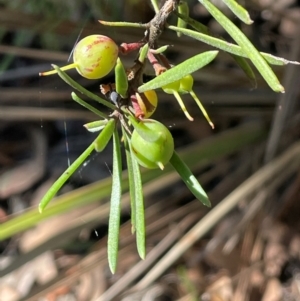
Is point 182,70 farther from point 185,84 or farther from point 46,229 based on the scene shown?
point 46,229

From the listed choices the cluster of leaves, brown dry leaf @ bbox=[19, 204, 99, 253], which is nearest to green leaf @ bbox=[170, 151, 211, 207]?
the cluster of leaves

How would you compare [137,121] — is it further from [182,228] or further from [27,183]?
[27,183]

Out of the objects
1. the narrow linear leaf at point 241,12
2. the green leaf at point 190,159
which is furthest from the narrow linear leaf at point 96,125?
the green leaf at point 190,159

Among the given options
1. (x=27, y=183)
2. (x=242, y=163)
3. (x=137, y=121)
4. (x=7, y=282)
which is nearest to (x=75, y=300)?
(x=7, y=282)

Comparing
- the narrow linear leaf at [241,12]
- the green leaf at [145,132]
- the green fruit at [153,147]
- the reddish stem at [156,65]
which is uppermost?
the narrow linear leaf at [241,12]

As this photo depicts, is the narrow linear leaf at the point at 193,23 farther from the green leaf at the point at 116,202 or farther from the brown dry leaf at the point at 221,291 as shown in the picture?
the brown dry leaf at the point at 221,291

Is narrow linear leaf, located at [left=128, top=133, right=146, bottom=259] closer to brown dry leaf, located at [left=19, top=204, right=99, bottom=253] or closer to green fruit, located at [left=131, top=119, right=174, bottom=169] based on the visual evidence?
green fruit, located at [left=131, top=119, right=174, bottom=169]

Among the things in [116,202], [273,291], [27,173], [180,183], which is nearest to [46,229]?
[27,173]

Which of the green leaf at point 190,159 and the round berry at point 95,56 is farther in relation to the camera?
the green leaf at point 190,159
